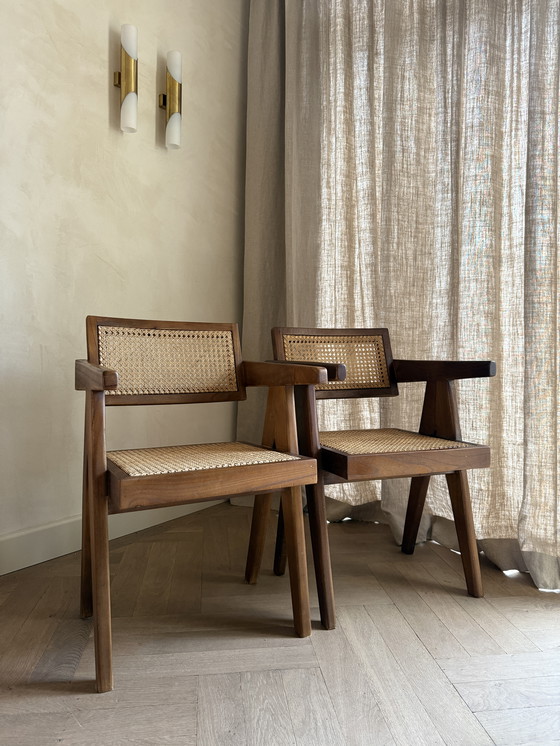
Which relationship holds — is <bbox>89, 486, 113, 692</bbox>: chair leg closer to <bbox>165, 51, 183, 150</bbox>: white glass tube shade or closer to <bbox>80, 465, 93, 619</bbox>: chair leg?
<bbox>80, 465, 93, 619</bbox>: chair leg

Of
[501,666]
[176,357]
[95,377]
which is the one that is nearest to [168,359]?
[176,357]

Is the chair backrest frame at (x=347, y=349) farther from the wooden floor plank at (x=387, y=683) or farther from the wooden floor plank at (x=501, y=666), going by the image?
the wooden floor plank at (x=501, y=666)

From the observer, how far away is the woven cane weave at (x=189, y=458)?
1.25 metres

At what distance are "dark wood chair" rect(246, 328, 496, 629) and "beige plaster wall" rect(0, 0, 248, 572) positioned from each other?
722mm

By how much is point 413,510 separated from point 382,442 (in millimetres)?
426

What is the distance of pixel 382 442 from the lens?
1630mm

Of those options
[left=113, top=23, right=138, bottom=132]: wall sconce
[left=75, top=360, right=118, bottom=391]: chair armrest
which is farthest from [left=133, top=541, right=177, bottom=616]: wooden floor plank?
[left=113, top=23, right=138, bottom=132]: wall sconce

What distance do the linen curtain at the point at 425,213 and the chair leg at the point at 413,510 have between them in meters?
0.12

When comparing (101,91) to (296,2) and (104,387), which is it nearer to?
(296,2)

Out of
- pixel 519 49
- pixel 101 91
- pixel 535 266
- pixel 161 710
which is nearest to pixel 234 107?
pixel 101 91

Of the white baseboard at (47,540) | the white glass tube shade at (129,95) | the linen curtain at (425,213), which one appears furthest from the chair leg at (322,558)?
the white glass tube shade at (129,95)

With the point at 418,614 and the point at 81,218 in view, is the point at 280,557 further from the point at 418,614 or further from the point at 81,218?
the point at 81,218

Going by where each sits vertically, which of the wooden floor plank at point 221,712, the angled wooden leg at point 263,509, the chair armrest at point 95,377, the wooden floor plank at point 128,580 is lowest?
the wooden floor plank at point 221,712

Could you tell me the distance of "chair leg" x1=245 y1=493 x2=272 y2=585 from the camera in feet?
5.49
